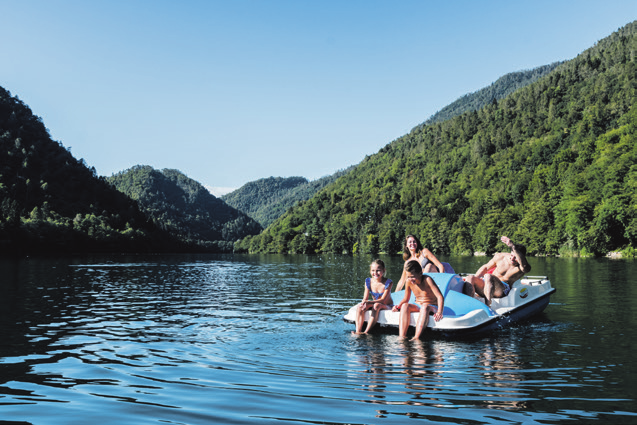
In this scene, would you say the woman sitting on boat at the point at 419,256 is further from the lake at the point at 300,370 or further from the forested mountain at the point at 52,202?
the forested mountain at the point at 52,202

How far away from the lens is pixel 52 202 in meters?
136

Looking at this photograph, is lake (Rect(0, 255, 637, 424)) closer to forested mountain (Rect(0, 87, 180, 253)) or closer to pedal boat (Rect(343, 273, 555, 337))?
pedal boat (Rect(343, 273, 555, 337))

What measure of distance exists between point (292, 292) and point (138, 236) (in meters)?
118

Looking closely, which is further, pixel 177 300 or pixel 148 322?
pixel 177 300

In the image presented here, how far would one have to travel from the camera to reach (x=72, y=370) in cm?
977

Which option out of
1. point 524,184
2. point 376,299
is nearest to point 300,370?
point 376,299

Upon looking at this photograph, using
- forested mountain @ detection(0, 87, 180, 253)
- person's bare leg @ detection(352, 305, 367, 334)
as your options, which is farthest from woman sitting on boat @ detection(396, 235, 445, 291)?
forested mountain @ detection(0, 87, 180, 253)

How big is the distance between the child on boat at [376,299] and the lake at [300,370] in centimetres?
60

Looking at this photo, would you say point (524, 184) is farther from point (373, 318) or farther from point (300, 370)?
point (300, 370)

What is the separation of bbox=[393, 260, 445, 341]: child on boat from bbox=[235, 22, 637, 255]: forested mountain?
60.4 m

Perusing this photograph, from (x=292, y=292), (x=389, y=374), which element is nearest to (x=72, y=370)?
(x=389, y=374)

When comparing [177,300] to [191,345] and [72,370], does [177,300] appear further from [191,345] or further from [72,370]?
[72,370]

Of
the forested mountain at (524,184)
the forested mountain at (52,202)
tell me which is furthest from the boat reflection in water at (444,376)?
the forested mountain at (52,202)

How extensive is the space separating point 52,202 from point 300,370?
14452cm
